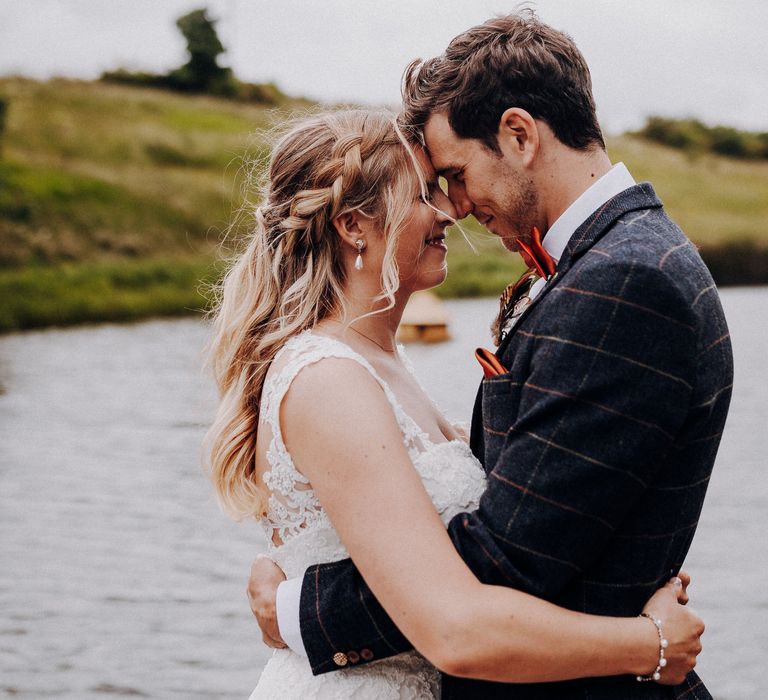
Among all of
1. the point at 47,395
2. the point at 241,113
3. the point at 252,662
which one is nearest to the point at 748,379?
the point at 47,395

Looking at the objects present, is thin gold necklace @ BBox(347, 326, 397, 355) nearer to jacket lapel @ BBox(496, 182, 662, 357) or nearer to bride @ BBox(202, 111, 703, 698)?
bride @ BBox(202, 111, 703, 698)

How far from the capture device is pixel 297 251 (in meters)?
2.69

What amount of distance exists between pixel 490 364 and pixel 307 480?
52 centimetres

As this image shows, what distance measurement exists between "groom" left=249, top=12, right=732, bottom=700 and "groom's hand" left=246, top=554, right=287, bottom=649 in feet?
0.35

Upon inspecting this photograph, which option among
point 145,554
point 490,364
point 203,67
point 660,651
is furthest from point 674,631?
point 203,67

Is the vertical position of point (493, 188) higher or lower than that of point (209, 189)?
higher

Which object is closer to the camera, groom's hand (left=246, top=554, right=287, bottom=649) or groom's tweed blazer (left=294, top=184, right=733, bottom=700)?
groom's tweed blazer (left=294, top=184, right=733, bottom=700)

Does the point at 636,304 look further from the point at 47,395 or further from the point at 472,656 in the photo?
the point at 47,395

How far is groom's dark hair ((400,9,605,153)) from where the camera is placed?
7.65ft

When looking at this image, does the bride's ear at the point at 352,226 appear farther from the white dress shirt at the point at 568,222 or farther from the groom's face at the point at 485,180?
the white dress shirt at the point at 568,222

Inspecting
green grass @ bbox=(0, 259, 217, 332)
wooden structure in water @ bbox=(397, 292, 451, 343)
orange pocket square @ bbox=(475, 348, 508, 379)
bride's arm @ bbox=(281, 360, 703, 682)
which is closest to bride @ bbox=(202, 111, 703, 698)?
bride's arm @ bbox=(281, 360, 703, 682)

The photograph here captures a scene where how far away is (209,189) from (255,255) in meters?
33.6

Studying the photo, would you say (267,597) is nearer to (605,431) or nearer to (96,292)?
(605,431)

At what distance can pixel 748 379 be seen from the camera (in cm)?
1859
